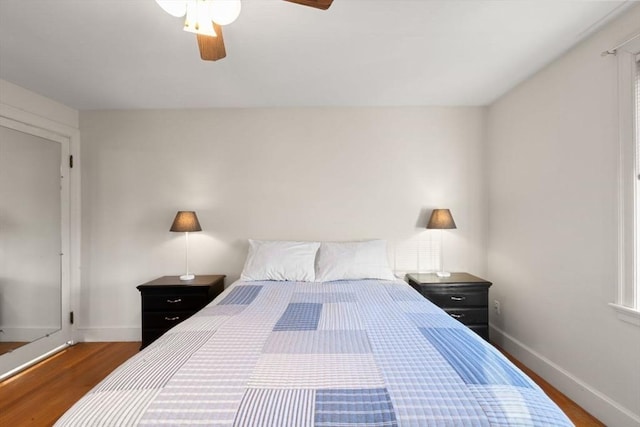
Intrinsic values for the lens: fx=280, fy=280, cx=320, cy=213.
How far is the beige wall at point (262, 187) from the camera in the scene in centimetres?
290

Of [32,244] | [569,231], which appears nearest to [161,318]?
[32,244]

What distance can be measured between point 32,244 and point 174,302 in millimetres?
1439

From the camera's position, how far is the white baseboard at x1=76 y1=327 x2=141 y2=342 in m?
2.88

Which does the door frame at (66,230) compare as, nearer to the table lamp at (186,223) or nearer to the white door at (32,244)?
the white door at (32,244)

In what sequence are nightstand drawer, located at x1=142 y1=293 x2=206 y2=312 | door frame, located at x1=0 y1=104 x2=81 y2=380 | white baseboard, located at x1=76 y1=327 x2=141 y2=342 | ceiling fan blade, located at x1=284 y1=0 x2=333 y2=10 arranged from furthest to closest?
white baseboard, located at x1=76 y1=327 x2=141 y2=342
door frame, located at x1=0 y1=104 x2=81 y2=380
nightstand drawer, located at x1=142 y1=293 x2=206 y2=312
ceiling fan blade, located at x1=284 y1=0 x2=333 y2=10

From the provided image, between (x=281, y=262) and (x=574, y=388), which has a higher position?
(x=281, y=262)

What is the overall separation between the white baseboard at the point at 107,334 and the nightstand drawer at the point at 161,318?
612mm

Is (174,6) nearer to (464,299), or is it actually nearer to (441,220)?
(441,220)

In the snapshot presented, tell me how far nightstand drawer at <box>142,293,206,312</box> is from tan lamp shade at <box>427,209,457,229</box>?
88.5 inches

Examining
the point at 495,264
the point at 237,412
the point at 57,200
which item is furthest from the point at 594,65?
the point at 57,200

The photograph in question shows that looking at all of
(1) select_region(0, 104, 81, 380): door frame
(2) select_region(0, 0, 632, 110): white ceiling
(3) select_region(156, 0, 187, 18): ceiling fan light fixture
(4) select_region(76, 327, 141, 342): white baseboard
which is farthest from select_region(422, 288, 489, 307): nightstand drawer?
(1) select_region(0, 104, 81, 380): door frame

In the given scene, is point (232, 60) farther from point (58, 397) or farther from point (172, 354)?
point (58, 397)

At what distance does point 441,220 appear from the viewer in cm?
267

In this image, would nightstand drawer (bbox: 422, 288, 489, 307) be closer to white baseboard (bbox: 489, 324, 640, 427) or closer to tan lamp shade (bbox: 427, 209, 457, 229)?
white baseboard (bbox: 489, 324, 640, 427)
